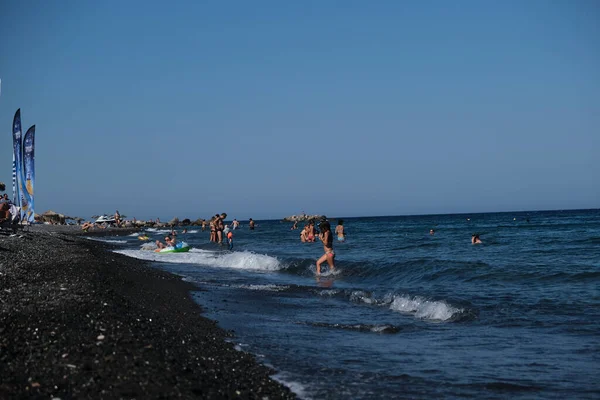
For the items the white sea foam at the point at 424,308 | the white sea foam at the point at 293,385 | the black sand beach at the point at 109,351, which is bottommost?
the white sea foam at the point at 424,308

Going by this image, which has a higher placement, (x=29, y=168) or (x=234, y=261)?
(x=29, y=168)

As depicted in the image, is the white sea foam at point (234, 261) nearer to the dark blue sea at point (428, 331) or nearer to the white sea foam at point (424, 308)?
the dark blue sea at point (428, 331)

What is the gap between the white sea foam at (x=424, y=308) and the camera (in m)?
11.7

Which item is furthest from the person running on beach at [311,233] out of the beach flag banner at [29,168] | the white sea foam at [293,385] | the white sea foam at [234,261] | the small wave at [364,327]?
the white sea foam at [293,385]

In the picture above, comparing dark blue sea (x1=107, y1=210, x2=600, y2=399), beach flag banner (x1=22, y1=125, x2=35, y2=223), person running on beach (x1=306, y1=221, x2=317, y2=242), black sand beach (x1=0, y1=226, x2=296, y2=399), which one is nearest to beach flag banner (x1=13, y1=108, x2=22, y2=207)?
beach flag banner (x1=22, y1=125, x2=35, y2=223)

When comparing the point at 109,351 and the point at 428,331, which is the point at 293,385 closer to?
the point at 109,351

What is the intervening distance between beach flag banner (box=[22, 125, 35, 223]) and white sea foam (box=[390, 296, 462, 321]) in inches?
782

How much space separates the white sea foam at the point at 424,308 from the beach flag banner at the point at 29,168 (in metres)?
19.9

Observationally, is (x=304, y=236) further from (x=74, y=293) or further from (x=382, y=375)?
(x=382, y=375)

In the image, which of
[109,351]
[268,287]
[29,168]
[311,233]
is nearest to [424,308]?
[268,287]

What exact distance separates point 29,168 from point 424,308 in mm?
21215

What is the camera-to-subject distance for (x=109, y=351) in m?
5.77

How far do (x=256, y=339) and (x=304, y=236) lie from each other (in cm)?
2414

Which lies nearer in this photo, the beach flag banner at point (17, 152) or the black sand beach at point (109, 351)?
the black sand beach at point (109, 351)
